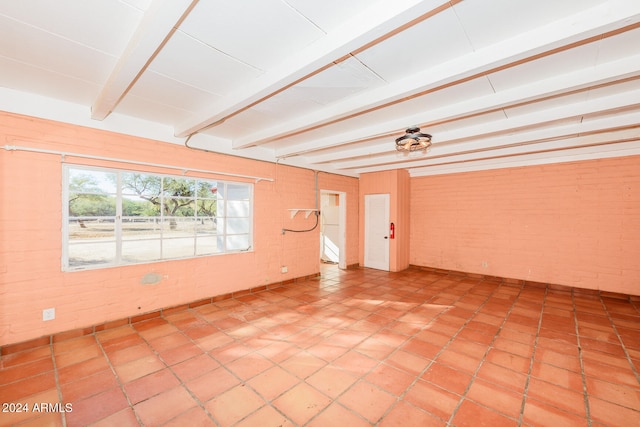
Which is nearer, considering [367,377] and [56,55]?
[56,55]

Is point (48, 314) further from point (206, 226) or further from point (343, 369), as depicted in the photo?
point (343, 369)

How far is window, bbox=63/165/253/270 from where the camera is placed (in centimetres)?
298

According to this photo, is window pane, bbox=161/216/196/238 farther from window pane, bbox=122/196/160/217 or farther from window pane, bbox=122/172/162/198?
window pane, bbox=122/172/162/198

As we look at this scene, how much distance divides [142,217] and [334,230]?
480 centimetres

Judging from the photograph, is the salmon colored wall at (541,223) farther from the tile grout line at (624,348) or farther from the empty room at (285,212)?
the tile grout line at (624,348)

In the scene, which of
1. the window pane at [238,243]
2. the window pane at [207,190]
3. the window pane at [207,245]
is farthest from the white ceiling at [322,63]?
the window pane at [238,243]

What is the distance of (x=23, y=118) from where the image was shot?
264cm

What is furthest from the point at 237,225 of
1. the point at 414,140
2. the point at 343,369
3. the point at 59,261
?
the point at 414,140

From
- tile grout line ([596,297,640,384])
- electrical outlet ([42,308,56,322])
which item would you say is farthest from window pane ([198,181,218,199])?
tile grout line ([596,297,640,384])

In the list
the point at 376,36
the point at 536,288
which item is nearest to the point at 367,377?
the point at 376,36

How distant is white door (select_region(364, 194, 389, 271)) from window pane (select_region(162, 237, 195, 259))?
431 cm

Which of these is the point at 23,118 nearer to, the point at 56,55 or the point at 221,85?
the point at 56,55

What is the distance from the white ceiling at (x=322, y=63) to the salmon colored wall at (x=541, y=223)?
1374 mm

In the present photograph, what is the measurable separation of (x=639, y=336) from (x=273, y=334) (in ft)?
14.2
